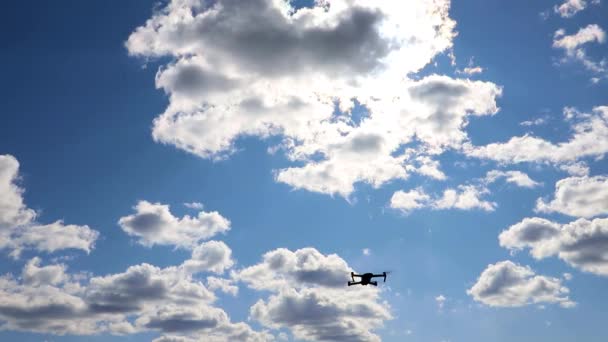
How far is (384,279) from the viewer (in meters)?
113

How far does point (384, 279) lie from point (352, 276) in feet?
26.0

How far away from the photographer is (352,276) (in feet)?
386
